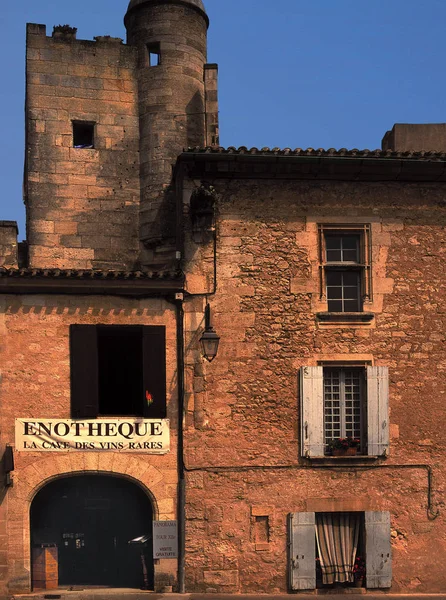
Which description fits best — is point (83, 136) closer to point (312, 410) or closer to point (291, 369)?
point (291, 369)

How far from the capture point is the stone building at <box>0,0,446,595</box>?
14008 mm

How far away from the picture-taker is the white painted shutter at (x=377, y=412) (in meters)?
14.4

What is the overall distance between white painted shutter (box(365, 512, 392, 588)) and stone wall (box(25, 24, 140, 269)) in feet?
23.3

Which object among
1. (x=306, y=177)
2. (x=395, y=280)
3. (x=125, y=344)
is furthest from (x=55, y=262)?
(x=395, y=280)

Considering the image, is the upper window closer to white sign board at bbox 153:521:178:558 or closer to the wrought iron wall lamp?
the wrought iron wall lamp

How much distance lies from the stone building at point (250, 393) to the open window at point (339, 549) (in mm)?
33

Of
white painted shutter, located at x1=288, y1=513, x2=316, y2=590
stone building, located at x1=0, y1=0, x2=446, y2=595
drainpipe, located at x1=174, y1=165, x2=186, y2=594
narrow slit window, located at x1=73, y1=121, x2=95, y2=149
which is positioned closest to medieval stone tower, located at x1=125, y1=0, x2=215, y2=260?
narrow slit window, located at x1=73, y1=121, x2=95, y2=149

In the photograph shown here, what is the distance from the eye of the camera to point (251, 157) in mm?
14477

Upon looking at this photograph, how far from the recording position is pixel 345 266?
14875mm

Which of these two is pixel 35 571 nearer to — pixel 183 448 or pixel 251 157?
pixel 183 448

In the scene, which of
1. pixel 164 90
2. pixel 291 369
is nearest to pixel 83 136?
pixel 164 90

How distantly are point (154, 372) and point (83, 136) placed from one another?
21.0ft

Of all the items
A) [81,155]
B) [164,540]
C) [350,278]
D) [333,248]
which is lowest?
[164,540]

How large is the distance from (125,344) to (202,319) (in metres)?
1.83
